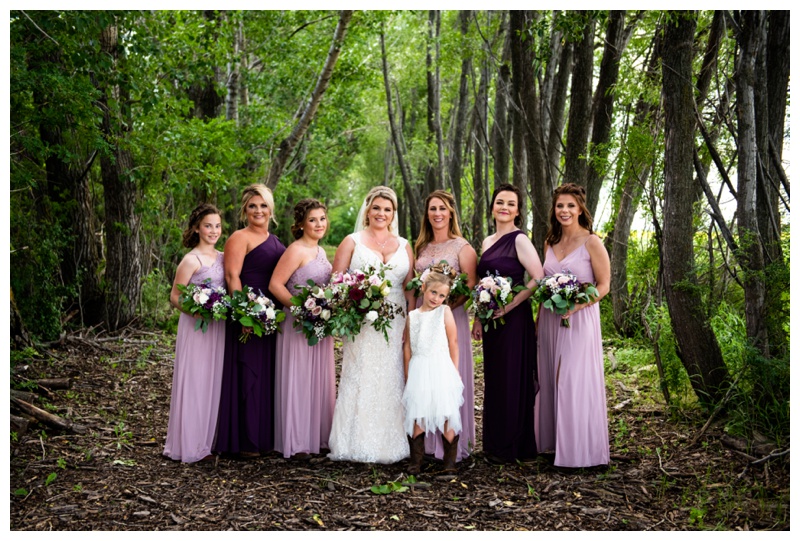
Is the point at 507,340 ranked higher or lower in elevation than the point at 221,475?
higher

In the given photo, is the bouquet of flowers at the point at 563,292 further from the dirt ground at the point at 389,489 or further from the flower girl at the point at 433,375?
the dirt ground at the point at 389,489

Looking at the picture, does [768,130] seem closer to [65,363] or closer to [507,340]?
[507,340]

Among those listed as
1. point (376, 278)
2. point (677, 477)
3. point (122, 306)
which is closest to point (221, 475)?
point (376, 278)

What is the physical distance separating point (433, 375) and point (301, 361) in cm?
119

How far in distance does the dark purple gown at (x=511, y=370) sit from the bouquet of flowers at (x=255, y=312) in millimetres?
1720

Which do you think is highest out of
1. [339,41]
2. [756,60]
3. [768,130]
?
[339,41]

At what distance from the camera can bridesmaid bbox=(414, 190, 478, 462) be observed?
589 cm

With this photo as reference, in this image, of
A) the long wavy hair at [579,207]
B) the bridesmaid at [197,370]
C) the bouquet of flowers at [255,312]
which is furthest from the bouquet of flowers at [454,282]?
the bridesmaid at [197,370]

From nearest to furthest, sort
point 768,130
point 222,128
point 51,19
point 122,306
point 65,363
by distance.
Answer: point 768,130 < point 51,19 < point 65,363 < point 122,306 < point 222,128

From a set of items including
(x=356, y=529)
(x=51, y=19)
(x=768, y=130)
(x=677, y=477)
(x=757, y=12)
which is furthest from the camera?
(x=51, y=19)

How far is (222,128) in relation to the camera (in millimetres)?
12539

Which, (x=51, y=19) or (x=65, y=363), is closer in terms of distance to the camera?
(x=51, y=19)

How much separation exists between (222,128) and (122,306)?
3454 mm

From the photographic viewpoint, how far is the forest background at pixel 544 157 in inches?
241
